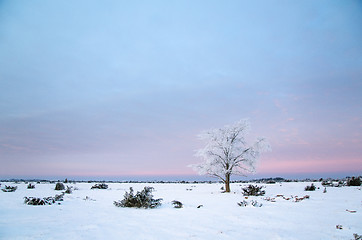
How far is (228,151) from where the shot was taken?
71.2 ft

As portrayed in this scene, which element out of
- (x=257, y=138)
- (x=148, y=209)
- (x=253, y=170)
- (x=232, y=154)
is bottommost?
(x=148, y=209)

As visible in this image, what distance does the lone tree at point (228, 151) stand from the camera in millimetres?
21562

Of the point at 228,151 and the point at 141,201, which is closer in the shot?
the point at 141,201

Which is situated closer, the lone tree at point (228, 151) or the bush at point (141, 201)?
the bush at point (141, 201)

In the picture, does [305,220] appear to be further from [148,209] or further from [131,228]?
[148,209]

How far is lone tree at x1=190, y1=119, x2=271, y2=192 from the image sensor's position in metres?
21.6

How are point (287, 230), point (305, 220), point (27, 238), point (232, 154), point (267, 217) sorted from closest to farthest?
point (27, 238) → point (287, 230) → point (305, 220) → point (267, 217) → point (232, 154)

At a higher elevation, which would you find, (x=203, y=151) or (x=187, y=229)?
(x=203, y=151)

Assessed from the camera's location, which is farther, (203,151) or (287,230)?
(203,151)

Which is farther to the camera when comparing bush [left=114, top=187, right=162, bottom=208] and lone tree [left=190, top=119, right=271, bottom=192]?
lone tree [left=190, top=119, right=271, bottom=192]

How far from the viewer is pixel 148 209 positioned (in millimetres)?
10680

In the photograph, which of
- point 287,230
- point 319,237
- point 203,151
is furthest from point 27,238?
point 203,151

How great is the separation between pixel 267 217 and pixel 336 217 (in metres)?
2.50

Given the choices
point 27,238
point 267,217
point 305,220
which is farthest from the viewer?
point 267,217
